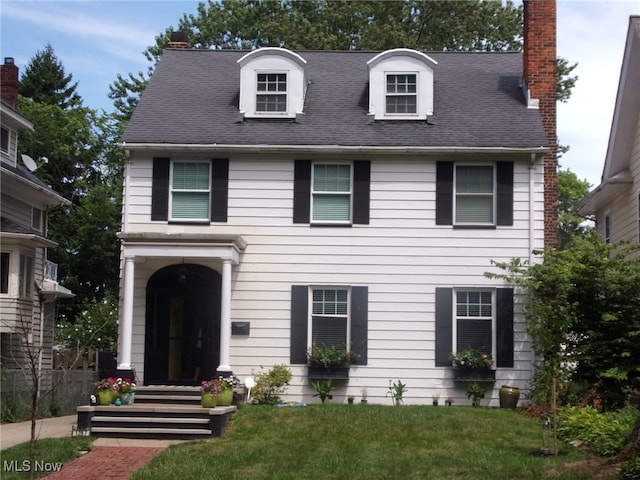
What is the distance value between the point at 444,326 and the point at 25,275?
12.5 m

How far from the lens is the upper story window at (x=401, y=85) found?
1977 centimetres

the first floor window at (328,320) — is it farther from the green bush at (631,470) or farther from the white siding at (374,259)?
the green bush at (631,470)

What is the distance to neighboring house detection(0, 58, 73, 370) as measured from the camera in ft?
77.9

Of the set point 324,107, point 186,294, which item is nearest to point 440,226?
point 324,107

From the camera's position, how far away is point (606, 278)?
17.0 m

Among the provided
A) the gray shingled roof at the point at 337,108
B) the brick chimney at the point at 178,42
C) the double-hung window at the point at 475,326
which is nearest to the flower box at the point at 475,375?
the double-hung window at the point at 475,326

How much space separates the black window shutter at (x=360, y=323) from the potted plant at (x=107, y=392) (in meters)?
4.92

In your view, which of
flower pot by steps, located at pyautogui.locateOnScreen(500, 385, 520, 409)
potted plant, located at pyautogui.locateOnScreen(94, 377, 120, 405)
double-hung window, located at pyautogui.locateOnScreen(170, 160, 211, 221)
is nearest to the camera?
potted plant, located at pyautogui.locateOnScreen(94, 377, 120, 405)

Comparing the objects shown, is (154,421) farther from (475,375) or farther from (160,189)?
(475,375)

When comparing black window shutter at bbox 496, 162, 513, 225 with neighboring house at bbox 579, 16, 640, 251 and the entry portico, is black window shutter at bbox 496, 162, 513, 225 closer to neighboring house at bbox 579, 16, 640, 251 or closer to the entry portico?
neighboring house at bbox 579, 16, 640, 251

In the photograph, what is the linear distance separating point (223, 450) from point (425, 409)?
14.8 ft

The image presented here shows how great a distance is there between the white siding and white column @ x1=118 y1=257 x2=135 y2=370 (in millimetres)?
1048

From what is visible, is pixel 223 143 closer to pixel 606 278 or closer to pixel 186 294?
pixel 186 294

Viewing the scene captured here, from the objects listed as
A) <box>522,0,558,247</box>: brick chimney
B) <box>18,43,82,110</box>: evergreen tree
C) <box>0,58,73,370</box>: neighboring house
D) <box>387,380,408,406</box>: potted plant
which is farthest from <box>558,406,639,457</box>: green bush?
<box>18,43,82,110</box>: evergreen tree
